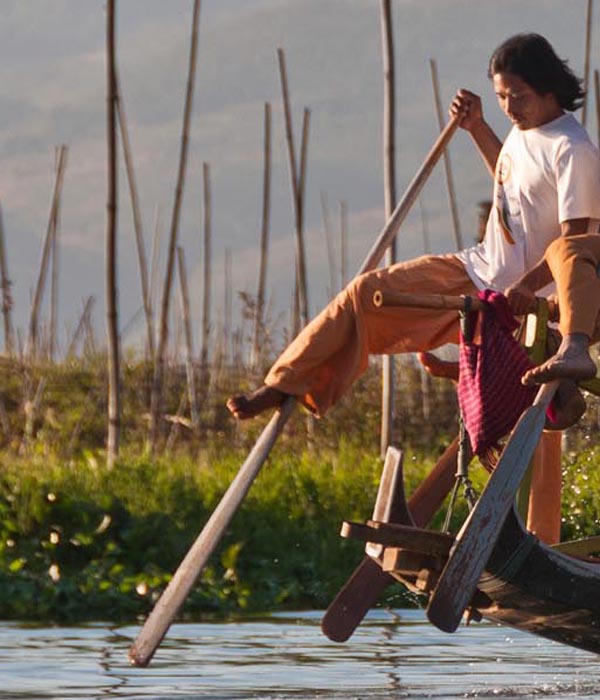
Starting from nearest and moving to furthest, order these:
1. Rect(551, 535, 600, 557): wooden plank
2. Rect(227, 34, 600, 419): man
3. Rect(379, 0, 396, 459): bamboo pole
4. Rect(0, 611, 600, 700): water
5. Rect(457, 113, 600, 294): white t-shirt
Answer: Rect(457, 113, 600, 294): white t-shirt < Rect(227, 34, 600, 419): man < Rect(551, 535, 600, 557): wooden plank < Rect(0, 611, 600, 700): water < Rect(379, 0, 396, 459): bamboo pole

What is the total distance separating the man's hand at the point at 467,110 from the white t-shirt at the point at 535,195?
0.41 meters

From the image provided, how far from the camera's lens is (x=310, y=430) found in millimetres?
12758

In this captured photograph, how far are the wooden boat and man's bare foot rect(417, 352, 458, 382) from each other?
0.41 metres

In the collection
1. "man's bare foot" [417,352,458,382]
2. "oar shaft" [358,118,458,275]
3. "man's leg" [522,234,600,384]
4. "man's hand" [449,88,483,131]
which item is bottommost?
"man's bare foot" [417,352,458,382]

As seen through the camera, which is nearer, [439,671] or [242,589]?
[439,671]

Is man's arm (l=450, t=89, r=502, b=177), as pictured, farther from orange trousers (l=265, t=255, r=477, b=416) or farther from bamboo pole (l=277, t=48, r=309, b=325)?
bamboo pole (l=277, t=48, r=309, b=325)

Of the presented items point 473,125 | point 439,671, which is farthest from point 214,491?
point 473,125

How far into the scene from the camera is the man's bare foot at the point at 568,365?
482cm

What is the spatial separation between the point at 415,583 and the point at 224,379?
9.26m

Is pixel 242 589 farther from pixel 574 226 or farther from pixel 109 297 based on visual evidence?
pixel 574 226

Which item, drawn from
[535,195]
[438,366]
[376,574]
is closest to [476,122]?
[535,195]

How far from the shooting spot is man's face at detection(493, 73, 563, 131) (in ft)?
17.5

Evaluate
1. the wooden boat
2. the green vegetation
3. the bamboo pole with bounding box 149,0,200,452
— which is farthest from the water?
the bamboo pole with bounding box 149,0,200,452

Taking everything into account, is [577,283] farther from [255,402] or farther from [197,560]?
[197,560]
